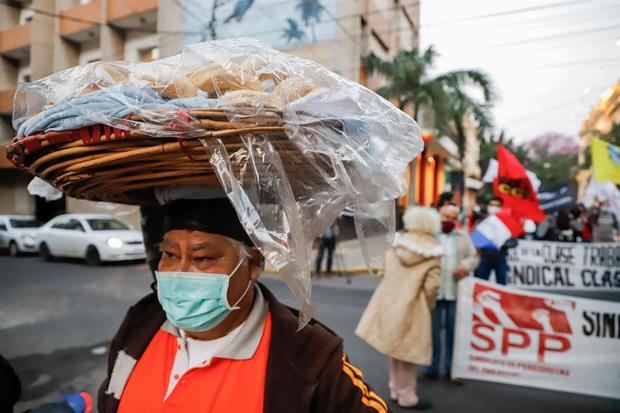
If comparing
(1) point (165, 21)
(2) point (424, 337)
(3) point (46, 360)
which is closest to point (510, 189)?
(2) point (424, 337)

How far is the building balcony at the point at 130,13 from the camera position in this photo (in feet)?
10.9

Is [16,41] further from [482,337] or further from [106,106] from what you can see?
[482,337]

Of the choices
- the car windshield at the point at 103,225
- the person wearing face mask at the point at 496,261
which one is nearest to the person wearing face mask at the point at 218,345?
the person wearing face mask at the point at 496,261

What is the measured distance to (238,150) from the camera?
833 millimetres

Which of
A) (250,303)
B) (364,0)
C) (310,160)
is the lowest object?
(250,303)

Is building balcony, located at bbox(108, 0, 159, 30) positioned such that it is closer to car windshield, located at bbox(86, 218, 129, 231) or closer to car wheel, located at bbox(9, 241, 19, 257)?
car wheel, located at bbox(9, 241, 19, 257)

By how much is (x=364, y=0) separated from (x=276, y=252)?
15.2m

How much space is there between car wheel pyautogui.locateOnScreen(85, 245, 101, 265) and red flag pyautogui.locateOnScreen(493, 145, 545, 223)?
25.2 ft

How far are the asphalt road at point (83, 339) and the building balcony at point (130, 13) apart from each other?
7.34 ft

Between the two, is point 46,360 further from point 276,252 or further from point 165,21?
point 276,252

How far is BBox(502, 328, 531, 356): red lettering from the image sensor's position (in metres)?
3.59

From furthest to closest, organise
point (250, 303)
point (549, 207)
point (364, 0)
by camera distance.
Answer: point (364, 0) → point (549, 207) → point (250, 303)

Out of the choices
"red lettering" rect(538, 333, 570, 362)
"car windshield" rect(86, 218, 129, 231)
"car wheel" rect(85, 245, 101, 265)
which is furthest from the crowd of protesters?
"car wheel" rect(85, 245, 101, 265)

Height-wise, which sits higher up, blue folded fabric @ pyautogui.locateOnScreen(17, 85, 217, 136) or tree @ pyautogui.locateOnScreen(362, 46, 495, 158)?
tree @ pyautogui.locateOnScreen(362, 46, 495, 158)
